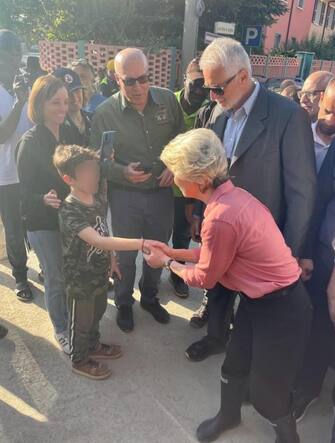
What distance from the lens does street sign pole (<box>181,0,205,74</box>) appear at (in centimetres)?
812

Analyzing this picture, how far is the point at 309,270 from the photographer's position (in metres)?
2.36

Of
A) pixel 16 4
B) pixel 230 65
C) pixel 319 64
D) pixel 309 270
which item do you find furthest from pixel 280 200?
pixel 319 64

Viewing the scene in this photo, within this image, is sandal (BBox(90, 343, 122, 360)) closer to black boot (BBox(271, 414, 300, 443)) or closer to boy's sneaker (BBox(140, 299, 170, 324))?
boy's sneaker (BBox(140, 299, 170, 324))

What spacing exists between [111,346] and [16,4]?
60.7ft

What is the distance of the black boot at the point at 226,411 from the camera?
2.21 m

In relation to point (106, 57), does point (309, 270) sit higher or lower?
lower

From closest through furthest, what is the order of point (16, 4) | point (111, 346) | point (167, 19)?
1. point (111, 346)
2. point (167, 19)
3. point (16, 4)

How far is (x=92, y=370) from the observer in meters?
2.62

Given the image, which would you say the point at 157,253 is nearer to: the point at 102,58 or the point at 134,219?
the point at 134,219

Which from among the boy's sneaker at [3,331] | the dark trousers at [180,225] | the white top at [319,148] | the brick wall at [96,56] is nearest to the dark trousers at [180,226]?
the dark trousers at [180,225]

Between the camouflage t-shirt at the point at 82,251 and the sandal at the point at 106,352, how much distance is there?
541 millimetres

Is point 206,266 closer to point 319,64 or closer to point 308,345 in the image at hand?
point 308,345

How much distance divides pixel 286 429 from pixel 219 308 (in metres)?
0.83

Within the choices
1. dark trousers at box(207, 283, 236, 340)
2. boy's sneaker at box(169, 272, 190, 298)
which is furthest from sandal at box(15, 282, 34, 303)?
dark trousers at box(207, 283, 236, 340)
